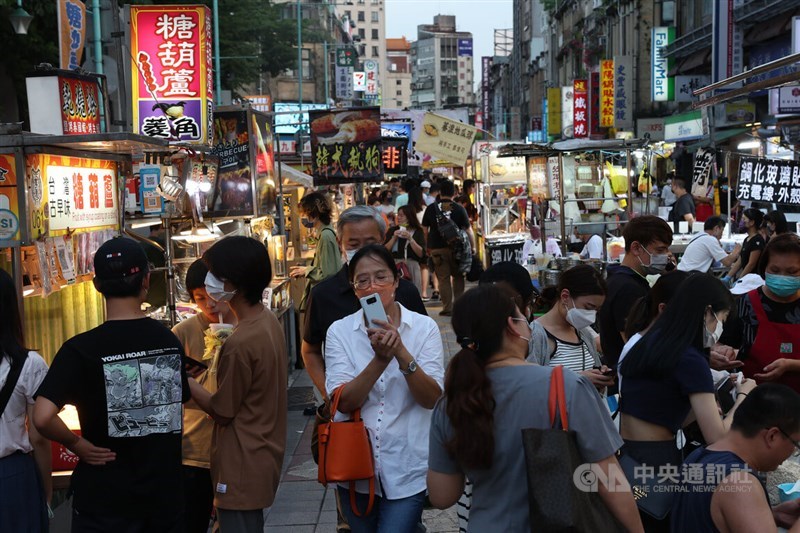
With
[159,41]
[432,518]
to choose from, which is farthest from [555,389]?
[159,41]

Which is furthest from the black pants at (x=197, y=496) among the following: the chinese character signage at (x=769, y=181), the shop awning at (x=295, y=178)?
the shop awning at (x=295, y=178)

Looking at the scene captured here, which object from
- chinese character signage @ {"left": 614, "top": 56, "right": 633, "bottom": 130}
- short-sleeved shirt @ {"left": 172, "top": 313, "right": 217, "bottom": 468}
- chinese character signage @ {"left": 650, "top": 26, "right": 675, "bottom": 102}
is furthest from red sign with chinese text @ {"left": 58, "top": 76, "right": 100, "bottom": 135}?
chinese character signage @ {"left": 614, "top": 56, "right": 633, "bottom": 130}

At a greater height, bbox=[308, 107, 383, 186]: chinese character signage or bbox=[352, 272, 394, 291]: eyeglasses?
bbox=[308, 107, 383, 186]: chinese character signage

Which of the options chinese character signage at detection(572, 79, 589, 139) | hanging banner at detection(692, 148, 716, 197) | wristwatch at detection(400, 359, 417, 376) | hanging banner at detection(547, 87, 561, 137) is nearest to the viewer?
wristwatch at detection(400, 359, 417, 376)

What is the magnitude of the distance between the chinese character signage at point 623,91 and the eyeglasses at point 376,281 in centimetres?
3176

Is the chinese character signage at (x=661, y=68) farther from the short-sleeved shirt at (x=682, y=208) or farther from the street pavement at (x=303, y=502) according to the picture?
the street pavement at (x=303, y=502)

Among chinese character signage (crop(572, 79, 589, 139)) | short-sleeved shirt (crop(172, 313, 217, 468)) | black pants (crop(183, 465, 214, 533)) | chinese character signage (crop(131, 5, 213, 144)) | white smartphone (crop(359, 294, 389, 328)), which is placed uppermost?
chinese character signage (crop(572, 79, 589, 139))

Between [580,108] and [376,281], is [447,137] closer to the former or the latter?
[376,281]

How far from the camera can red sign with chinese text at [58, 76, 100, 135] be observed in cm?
661

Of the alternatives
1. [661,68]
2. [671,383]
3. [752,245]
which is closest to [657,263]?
[671,383]

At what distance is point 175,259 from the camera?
905 centimetres

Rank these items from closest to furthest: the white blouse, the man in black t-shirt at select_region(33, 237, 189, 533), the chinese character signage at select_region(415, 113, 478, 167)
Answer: the man in black t-shirt at select_region(33, 237, 189, 533), the white blouse, the chinese character signage at select_region(415, 113, 478, 167)

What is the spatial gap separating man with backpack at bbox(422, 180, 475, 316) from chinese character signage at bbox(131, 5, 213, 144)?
18.7 feet

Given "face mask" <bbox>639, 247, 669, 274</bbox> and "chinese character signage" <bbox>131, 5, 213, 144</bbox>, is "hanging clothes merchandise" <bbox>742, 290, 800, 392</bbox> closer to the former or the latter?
"face mask" <bbox>639, 247, 669, 274</bbox>
